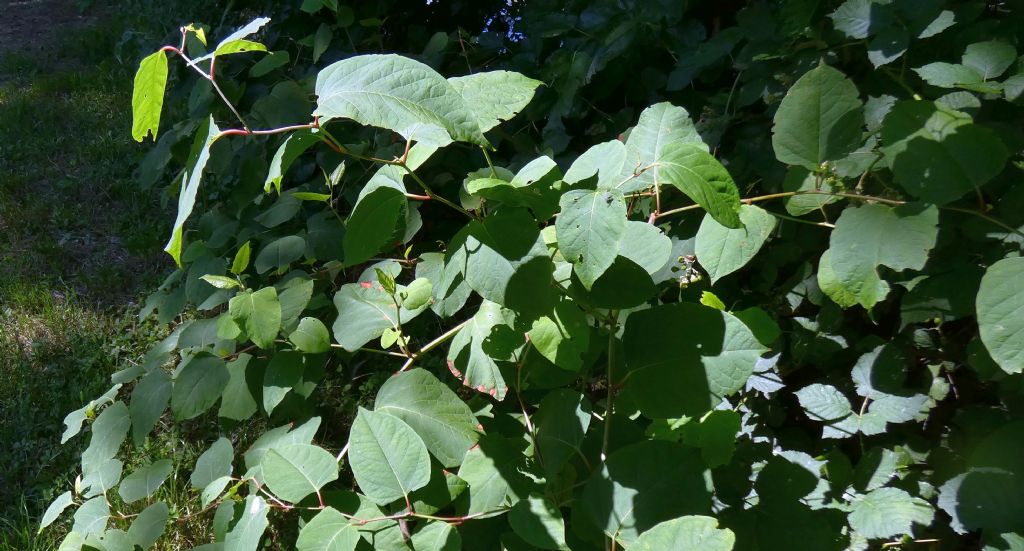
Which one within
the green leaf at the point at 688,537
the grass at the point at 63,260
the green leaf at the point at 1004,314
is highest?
the green leaf at the point at 1004,314

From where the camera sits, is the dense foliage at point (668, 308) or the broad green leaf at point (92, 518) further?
the broad green leaf at point (92, 518)

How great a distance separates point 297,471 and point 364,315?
1.26ft

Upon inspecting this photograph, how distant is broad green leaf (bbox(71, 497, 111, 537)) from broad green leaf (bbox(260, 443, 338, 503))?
25.5 inches

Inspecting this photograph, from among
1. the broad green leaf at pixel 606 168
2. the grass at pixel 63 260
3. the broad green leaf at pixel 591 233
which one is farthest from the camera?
the grass at pixel 63 260

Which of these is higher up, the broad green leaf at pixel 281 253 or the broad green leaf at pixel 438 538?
the broad green leaf at pixel 281 253

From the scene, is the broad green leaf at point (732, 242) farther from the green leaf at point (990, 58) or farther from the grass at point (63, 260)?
the grass at point (63, 260)

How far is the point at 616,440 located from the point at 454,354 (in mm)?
389

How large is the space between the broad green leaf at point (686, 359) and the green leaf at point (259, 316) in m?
0.80

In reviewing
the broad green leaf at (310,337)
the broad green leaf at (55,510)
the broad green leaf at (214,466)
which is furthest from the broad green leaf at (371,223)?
the broad green leaf at (55,510)

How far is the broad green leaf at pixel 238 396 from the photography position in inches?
68.5

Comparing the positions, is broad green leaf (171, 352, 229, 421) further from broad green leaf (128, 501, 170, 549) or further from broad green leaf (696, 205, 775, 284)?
broad green leaf (696, 205, 775, 284)

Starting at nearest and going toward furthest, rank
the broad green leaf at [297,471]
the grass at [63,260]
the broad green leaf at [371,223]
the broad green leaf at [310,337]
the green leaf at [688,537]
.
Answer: the green leaf at [688,537] < the broad green leaf at [371,223] < the broad green leaf at [297,471] < the broad green leaf at [310,337] < the grass at [63,260]

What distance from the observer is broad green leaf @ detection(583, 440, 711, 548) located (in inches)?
40.8

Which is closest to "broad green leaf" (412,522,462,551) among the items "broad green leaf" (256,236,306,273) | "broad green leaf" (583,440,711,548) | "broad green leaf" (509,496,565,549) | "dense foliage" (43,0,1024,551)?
"dense foliage" (43,0,1024,551)
